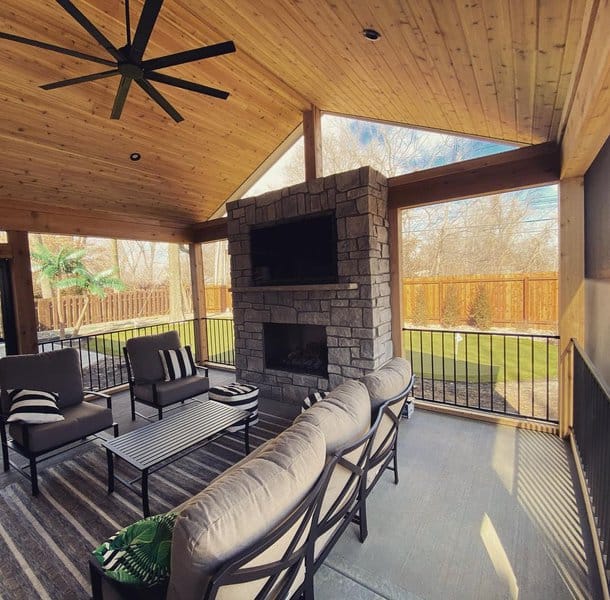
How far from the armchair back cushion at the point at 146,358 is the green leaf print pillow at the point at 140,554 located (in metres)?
2.83

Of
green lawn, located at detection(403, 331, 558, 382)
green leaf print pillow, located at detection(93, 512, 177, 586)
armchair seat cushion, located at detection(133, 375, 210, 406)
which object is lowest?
green lawn, located at detection(403, 331, 558, 382)

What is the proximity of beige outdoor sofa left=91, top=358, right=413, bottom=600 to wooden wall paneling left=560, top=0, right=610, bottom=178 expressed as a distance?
1.84 meters

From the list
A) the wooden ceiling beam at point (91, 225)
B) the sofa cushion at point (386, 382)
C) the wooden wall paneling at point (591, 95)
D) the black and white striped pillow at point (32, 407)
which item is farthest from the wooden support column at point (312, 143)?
the black and white striped pillow at point (32, 407)

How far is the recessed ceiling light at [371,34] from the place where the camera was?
238 cm

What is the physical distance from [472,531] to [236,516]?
70.6 inches

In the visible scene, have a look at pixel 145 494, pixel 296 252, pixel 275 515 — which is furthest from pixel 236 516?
pixel 296 252

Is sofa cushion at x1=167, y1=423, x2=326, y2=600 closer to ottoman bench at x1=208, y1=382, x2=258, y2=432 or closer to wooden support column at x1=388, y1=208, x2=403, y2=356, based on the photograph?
ottoman bench at x1=208, y1=382, x2=258, y2=432

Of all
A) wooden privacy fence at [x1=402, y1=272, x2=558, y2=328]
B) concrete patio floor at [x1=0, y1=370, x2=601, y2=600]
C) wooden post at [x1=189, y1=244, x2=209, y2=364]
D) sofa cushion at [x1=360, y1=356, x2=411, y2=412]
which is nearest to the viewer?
concrete patio floor at [x1=0, y1=370, x2=601, y2=600]

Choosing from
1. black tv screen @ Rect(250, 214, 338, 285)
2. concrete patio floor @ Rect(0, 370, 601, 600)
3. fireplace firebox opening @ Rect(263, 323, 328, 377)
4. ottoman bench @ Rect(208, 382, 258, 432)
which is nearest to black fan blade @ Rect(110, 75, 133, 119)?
black tv screen @ Rect(250, 214, 338, 285)

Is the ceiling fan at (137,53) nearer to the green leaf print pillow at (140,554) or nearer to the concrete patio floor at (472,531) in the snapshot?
the green leaf print pillow at (140,554)

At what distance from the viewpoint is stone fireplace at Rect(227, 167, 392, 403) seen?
3734 millimetres

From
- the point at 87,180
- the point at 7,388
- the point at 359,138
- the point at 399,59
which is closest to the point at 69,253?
the point at 87,180

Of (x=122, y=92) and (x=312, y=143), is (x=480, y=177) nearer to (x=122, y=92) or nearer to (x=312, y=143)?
(x=312, y=143)

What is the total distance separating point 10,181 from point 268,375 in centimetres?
382
